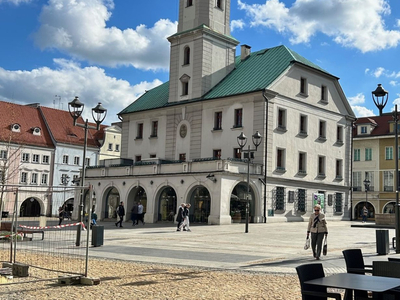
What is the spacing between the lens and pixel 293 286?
36.7 ft

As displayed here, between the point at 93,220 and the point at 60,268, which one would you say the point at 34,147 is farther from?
the point at 60,268

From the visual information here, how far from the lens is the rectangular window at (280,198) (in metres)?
42.6

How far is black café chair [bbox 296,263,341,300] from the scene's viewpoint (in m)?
7.00

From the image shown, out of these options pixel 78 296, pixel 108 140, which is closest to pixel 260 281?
pixel 78 296

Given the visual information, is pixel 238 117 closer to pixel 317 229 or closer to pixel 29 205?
pixel 317 229

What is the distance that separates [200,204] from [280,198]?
7.06 meters

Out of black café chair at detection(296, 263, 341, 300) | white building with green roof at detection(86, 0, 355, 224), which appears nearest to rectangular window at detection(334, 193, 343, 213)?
white building with green roof at detection(86, 0, 355, 224)

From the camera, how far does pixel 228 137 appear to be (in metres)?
44.4

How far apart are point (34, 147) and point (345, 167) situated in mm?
38897

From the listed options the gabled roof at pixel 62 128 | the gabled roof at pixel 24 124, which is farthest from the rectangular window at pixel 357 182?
the gabled roof at pixel 24 124

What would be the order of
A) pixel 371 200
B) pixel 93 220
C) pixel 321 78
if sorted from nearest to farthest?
pixel 93 220 → pixel 321 78 → pixel 371 200

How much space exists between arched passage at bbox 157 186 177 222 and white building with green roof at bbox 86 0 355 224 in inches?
3.4

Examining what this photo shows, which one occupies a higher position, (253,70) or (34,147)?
(253,70)

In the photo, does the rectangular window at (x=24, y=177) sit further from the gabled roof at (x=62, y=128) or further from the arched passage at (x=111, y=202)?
the arched passage at (x=111, y=202)
